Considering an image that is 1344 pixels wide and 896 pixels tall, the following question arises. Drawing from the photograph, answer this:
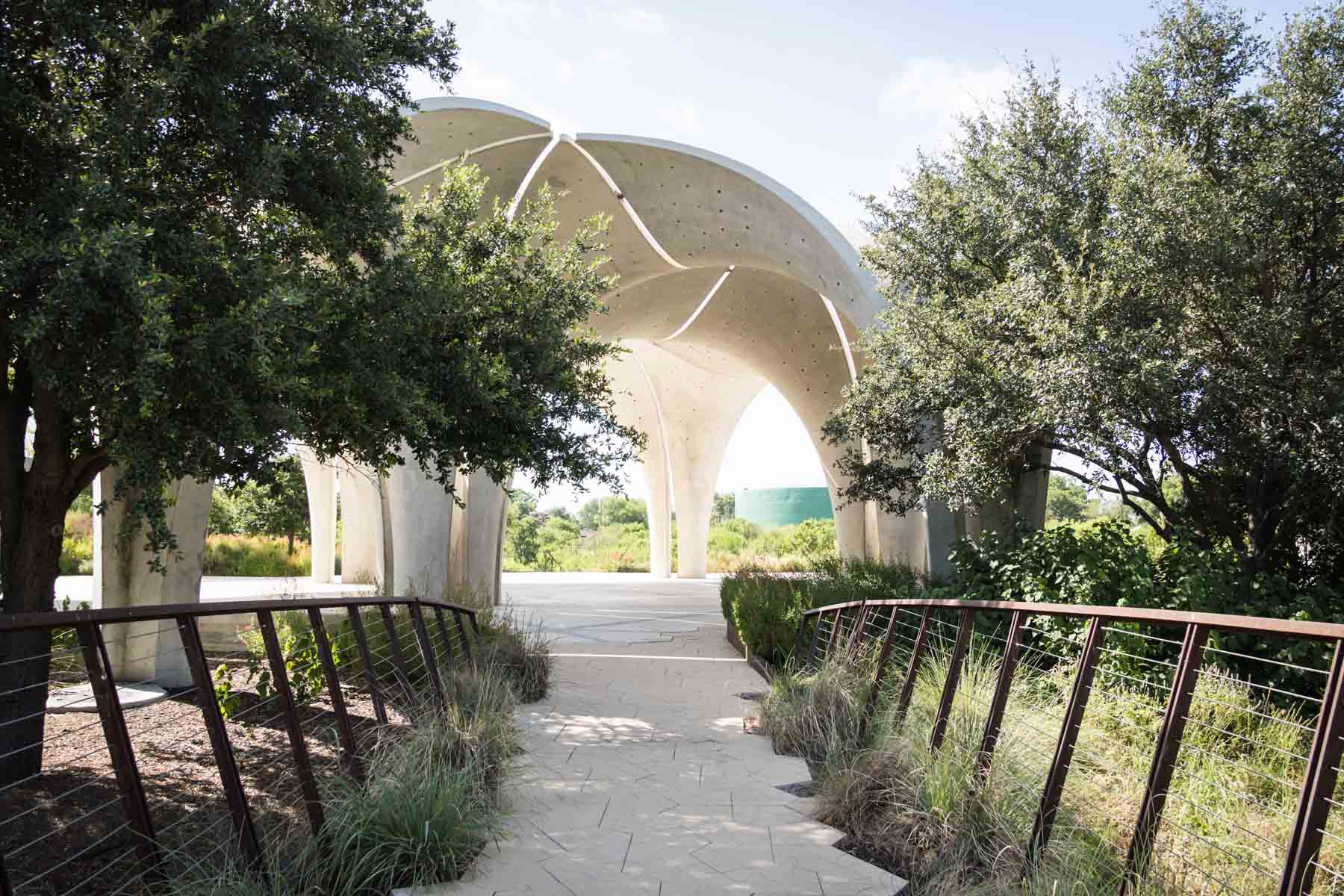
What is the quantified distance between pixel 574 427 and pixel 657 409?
22790 mm

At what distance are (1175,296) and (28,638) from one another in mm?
8933

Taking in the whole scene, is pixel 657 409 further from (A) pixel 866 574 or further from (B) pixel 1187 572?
(B) pixel 1187 572

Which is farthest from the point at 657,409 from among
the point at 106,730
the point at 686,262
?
the point at 106,730

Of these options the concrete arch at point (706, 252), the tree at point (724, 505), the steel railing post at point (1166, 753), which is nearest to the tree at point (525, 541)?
the concrete arch at point (706, 252)

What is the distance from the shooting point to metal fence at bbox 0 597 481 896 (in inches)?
108

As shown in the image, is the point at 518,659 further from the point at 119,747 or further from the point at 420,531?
the point at 119,747

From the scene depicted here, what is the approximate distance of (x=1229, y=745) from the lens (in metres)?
5.15

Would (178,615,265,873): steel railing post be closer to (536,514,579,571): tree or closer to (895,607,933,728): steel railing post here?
(895,607,933,728): steel railing post

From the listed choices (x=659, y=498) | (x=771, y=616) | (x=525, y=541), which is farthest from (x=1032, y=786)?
(x=525, y=541)

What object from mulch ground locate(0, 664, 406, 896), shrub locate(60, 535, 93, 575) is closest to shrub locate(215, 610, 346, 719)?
mulch ground locate(0, 664, 406, 896)

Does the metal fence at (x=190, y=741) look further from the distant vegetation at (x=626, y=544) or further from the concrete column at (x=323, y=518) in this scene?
the distant vegetation at (x=626, y=544)

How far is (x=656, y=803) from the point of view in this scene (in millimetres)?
4762

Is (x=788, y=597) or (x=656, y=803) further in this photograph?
(x=788, y=597)

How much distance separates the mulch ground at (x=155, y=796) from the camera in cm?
355
